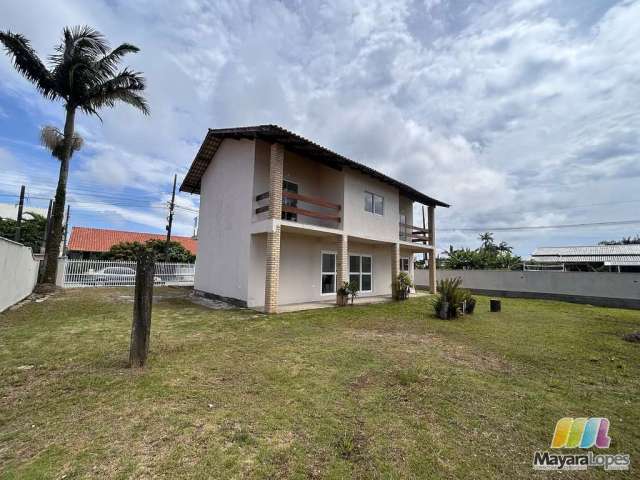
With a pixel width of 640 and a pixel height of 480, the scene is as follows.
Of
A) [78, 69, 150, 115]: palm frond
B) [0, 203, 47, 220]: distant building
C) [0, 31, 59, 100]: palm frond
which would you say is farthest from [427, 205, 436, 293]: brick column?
[0, 203, 47, 220]: distant building

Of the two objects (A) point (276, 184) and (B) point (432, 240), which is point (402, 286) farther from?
(A) point (276, 184)

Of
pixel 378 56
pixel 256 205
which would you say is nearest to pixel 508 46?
pixel 378 56

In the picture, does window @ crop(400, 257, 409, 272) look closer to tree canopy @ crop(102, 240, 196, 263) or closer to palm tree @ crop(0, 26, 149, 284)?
palm tree @ crop(0, 26, 149, 284)

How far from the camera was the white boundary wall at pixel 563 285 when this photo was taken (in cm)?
1584

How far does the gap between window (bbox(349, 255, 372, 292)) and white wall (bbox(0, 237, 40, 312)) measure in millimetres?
12642

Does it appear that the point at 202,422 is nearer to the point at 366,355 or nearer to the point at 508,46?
the point at 366,355

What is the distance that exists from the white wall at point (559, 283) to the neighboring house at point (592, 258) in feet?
43.8

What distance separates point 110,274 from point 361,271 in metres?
16.4

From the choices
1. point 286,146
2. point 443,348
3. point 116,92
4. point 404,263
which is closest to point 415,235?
point 404,263

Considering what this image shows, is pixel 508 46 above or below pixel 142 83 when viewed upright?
below

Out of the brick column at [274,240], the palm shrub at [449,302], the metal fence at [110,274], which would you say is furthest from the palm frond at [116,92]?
the palm shrub at [449,302]

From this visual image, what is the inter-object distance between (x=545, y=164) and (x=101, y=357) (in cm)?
2667

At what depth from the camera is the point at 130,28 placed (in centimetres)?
1187

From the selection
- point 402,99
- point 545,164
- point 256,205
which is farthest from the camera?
point 545,164
